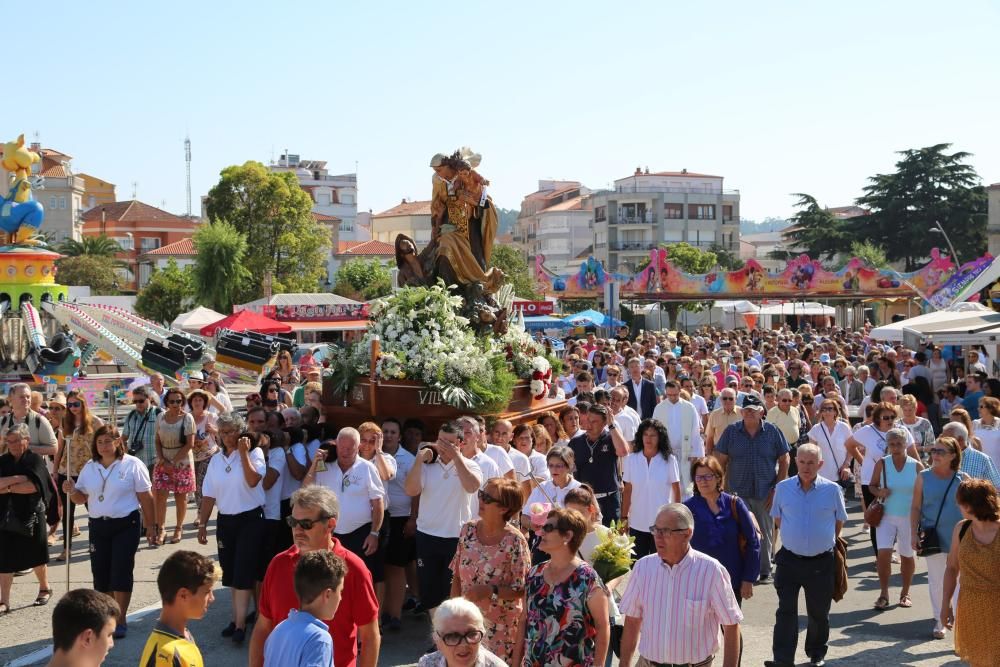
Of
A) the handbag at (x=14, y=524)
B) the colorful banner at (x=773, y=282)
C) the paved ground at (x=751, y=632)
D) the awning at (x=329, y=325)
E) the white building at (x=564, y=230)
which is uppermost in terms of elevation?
the white building at (x=564, y=230)

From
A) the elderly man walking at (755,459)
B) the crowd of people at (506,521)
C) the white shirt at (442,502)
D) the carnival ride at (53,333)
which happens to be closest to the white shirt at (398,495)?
the crowd of people at (506,521)

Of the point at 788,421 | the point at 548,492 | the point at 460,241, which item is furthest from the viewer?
Answer: the point at 788,421

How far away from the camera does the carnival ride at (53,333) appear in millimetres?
25344

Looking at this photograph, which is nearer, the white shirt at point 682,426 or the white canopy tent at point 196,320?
the white shirt at point 682,426

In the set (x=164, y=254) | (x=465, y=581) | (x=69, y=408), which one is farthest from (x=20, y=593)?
(x=164, y=254)

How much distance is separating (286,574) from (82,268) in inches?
2721

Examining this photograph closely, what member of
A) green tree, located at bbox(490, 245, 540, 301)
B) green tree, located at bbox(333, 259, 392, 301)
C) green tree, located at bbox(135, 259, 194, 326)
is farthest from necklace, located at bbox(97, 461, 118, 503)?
green tree, located at bbox(490, 245, 540, 301)

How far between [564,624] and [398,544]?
3604 mm

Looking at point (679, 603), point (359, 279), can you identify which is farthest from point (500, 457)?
point (359, 279)

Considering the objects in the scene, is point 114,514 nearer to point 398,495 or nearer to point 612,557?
point 398,495

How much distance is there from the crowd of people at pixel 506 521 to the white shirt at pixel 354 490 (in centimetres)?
1

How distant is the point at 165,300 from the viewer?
186 feet

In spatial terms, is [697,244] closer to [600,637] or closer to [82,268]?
[82,268]

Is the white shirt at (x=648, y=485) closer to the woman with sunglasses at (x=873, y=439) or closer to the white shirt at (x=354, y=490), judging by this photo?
the white shirt at (x=354, y=490)
